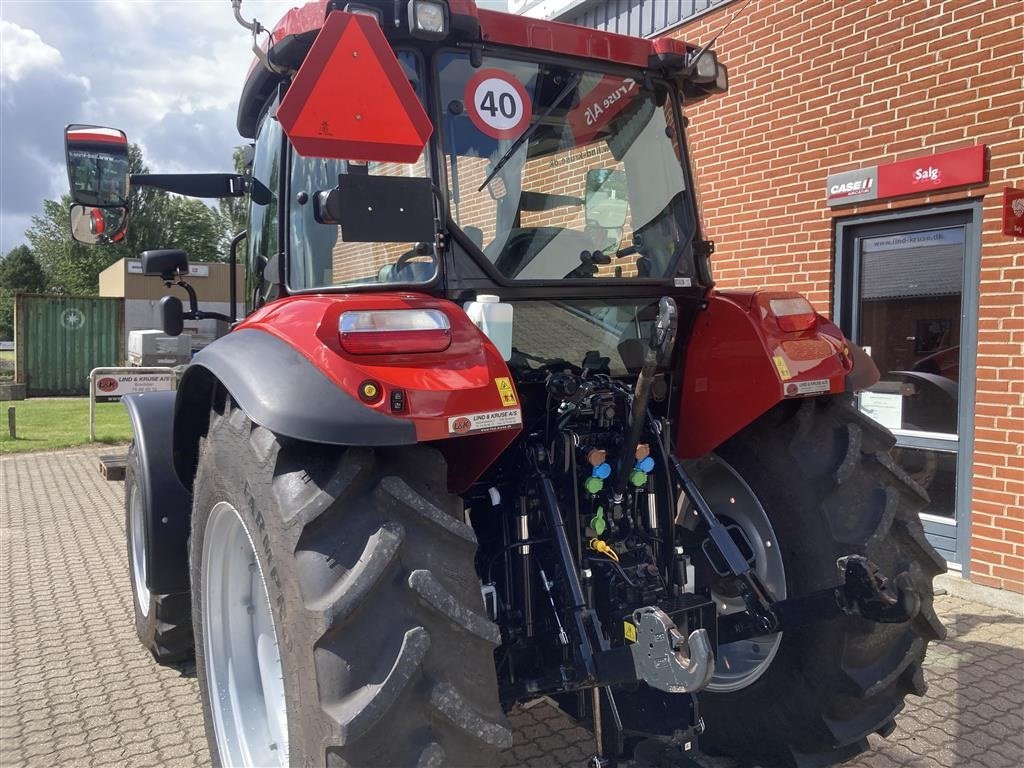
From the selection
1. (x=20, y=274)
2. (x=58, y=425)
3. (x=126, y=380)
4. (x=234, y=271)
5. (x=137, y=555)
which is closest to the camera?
(x=234, y=271)

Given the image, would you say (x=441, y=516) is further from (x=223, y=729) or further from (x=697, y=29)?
(x=697, y=29)

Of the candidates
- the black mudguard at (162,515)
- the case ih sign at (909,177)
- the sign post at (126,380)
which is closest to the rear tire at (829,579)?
the black mudguard at (162,515)

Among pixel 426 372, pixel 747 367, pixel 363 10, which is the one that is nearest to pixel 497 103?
pixel 363 10

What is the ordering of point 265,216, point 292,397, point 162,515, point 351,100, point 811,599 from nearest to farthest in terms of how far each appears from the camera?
point 292,397 → point 351,100 → point 811,599 → point 265,216 → point 162,515

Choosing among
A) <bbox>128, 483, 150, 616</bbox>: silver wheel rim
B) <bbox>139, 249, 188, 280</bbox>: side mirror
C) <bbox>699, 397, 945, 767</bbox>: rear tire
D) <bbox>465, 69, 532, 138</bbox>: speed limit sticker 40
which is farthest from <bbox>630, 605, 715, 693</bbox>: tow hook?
<bbox>128, 483, 150, 616</bbox>: silver wheel rim

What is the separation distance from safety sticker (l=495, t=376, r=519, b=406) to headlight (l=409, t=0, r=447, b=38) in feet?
3.44

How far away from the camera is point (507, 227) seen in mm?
2525

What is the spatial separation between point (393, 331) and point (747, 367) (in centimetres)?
129

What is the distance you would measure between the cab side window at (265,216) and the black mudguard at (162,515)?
759 mm

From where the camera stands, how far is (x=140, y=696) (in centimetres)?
359

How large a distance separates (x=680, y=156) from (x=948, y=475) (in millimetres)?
3400

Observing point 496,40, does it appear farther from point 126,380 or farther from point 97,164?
point 126,380

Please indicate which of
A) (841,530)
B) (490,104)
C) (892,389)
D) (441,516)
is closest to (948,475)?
(892,389)

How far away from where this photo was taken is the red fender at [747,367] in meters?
2.61
